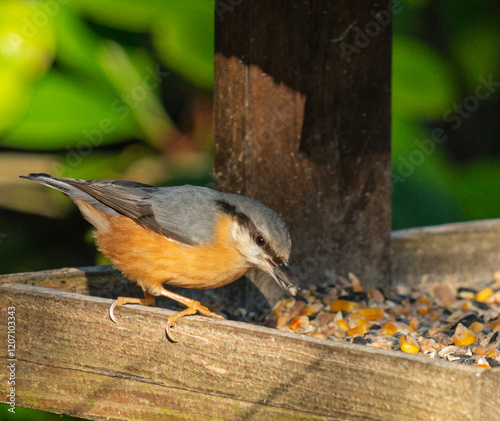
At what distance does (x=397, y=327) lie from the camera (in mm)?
3273

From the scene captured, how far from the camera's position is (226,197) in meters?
3.12

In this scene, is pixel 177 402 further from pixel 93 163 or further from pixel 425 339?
pixel 93 163

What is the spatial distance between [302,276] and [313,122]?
2.43ft

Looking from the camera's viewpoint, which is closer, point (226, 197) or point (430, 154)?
point (226, 197)

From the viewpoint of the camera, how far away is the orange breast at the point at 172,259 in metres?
2.96

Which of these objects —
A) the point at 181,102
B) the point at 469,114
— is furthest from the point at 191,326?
the point at 469,114

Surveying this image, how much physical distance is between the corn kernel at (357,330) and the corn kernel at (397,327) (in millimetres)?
94

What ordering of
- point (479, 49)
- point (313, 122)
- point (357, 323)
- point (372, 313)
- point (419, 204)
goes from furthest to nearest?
point (479, 49) → point (419, 204) → point (313, 122) → point (372, 313) → point (357, 323)

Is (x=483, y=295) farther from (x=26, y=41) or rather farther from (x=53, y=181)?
(x=26, y=41)

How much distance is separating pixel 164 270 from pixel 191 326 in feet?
1.29

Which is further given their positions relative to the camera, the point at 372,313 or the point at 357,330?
the point at 372,313

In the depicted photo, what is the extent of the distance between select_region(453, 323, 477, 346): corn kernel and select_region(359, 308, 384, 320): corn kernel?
46 cm

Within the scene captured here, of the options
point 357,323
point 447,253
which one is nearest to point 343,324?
point 357,323

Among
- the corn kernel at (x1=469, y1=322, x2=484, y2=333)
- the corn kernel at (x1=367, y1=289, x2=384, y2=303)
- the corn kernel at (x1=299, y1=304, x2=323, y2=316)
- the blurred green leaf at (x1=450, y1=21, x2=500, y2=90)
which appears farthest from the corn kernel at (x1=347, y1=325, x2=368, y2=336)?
the blurred green leaf at (x1=450, y1=21, x2=500, y2=90)
